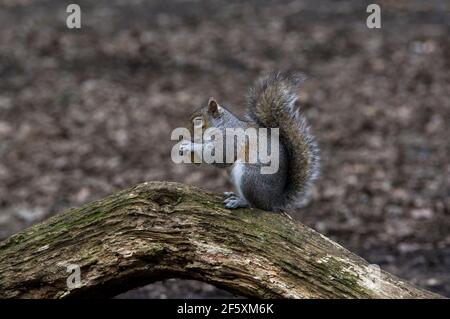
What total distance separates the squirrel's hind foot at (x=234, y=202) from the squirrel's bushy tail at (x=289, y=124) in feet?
0.79

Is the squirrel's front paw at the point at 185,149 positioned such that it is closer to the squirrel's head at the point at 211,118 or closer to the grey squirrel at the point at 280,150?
the grey squirrel at the point at 280,150

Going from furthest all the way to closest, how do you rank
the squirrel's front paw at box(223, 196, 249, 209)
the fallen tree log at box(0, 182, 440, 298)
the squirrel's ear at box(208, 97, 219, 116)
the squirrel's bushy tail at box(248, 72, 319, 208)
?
the squirrel's ear at box(208, 97, 219, 116)
the squirrel's bushy tail at box(248, 72, 319, 208)
the squirrel's front paw at box(223, 196, 249, 209)
the fallen tree log at box(0, 182, 440, 298)

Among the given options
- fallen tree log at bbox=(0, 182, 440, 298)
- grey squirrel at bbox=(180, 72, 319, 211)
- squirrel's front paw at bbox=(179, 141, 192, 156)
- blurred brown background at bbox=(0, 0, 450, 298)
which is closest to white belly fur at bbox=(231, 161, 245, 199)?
grey squirrel at bbox=(180, 72, 319, 211)

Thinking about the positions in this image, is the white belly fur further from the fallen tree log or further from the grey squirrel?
the fallen tree log

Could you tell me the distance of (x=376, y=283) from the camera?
3193mm

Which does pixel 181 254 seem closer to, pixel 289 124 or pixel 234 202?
pixel 234 202

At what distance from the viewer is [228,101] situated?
8.68m

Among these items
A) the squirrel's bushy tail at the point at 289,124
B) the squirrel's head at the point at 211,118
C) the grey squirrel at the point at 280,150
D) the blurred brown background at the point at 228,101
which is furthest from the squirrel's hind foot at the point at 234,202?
the blurred brown background at the point at 228,101

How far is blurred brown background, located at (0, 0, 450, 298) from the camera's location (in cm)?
633

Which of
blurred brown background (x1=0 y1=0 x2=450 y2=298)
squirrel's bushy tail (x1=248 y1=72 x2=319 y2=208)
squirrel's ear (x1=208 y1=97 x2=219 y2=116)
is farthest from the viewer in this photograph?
blurred brown background (x1=0 y1=0 x2=450 y2=298)

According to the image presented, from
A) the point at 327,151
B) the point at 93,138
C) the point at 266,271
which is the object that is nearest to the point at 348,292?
the point at 266,271

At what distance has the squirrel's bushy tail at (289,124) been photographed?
359 cm
